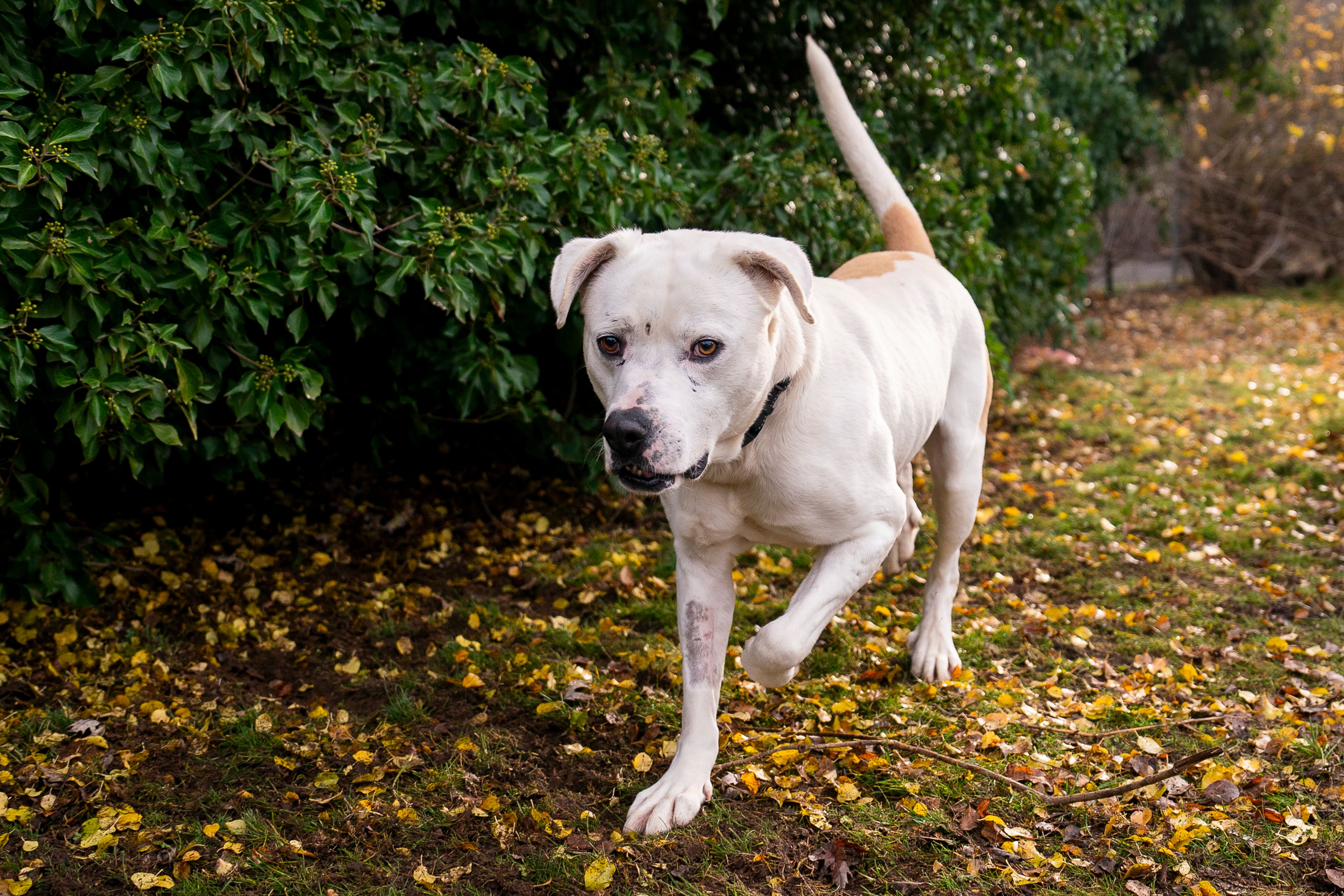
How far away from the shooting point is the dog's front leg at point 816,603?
2924mm

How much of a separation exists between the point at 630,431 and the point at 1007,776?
1.63 m

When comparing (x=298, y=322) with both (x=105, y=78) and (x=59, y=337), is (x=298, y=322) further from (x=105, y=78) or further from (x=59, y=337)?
(x=105, y=78)

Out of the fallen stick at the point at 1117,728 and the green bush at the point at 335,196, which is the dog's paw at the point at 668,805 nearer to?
the fallen stick at the point at 1117,728

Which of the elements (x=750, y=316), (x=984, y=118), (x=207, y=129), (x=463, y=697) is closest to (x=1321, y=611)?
(x=750, y=316)

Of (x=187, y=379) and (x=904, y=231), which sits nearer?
(x=187, y=379)

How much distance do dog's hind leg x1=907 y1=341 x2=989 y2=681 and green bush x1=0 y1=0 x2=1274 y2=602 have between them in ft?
4.73

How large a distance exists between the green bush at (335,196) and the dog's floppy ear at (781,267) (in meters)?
1.48

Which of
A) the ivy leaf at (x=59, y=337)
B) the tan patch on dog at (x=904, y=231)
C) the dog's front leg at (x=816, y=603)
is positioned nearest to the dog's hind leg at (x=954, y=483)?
the tan patch on dog at (x=904, y=231)

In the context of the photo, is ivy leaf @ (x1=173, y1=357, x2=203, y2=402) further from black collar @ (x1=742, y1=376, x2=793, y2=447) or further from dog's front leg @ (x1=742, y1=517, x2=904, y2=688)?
dog's front leg @ (x1=742, y1=517, x2=904, y2=688)

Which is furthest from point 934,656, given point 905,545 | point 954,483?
point 905,545

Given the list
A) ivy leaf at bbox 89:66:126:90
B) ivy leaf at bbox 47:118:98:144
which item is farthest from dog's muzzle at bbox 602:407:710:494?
ivy leaf at bbox 89:66:126:90

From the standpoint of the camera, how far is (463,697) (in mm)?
3809

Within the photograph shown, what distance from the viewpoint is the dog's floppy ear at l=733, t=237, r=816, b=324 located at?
9.07 feet

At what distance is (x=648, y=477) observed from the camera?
2621mm
